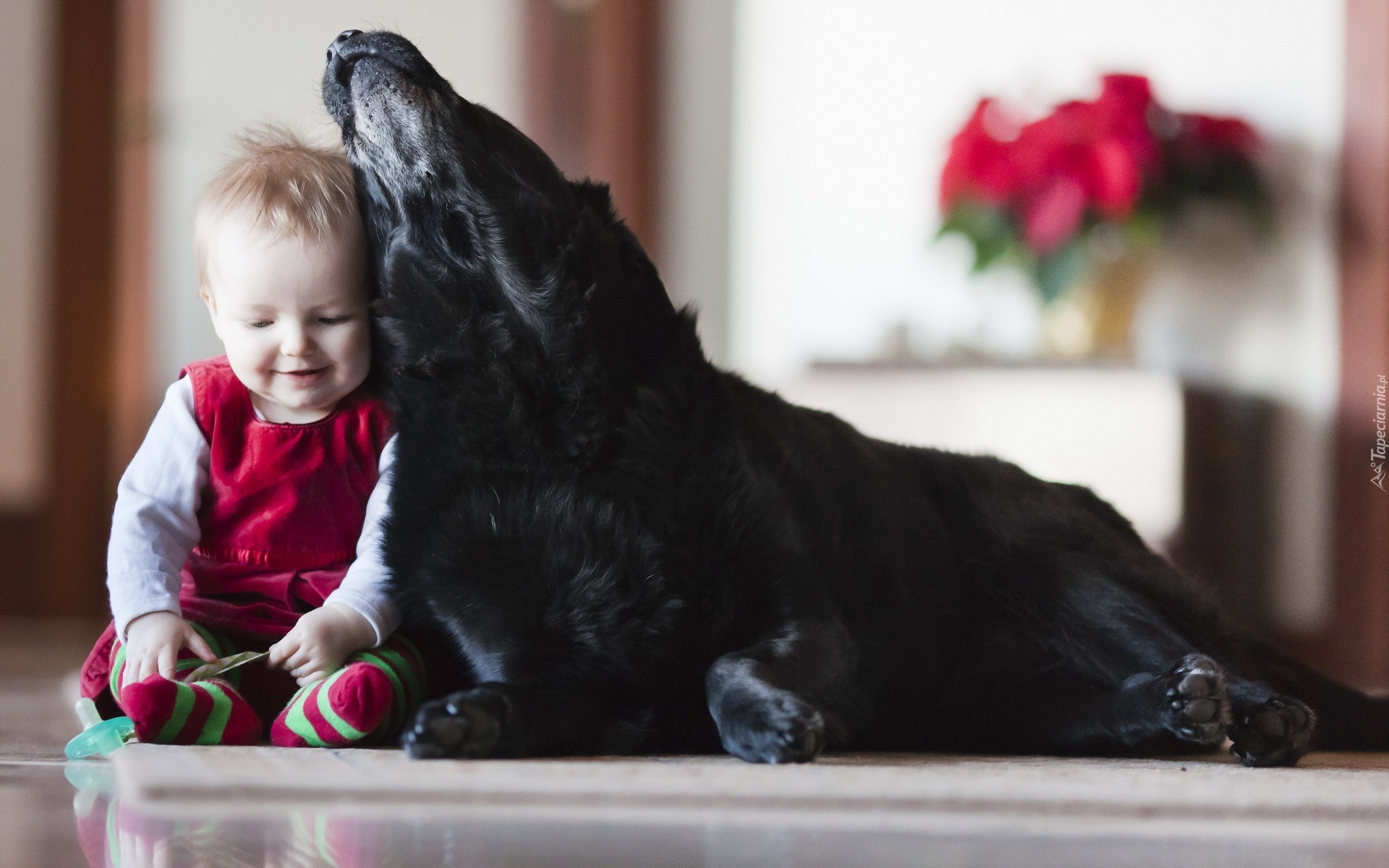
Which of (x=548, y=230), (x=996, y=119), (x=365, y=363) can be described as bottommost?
(x=365, y=363)

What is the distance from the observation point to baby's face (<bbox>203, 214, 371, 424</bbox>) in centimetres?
122

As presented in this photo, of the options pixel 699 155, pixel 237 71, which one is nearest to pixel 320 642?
pixel 699 155

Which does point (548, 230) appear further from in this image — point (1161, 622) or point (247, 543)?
point (1161, 622)

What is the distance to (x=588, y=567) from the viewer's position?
1139 millimetres

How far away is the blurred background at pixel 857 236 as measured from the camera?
2.89m

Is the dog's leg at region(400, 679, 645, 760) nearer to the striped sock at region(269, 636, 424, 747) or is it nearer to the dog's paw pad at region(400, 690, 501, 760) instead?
the dog's paw pad at region(400, 690, 501, 760)

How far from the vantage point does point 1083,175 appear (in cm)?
290

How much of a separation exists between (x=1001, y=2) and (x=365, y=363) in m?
2.58

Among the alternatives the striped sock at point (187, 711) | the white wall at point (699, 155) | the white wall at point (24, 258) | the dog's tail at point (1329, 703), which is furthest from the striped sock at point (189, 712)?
Result: the white wall at point (24, 258)

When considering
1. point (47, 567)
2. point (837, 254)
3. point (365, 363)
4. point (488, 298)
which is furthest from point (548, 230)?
point (47, 567)

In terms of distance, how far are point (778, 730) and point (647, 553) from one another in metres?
0.20

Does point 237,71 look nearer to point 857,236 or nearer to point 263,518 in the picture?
point 857,236

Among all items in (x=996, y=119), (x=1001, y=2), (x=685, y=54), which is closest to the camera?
(x=996, y=119)

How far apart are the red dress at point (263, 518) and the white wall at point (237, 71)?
110 inches
